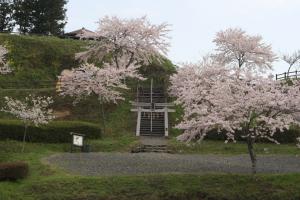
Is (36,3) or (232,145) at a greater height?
(36,3)

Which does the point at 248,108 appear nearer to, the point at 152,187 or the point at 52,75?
the point at 152,187

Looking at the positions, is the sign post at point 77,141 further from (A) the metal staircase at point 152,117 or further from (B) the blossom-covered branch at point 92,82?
(B) the blossom-covered branch at point 92,82

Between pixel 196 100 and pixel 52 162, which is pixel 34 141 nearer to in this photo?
pixel 52 162

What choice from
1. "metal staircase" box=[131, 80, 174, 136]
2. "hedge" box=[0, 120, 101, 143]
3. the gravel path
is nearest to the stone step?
the gravel path

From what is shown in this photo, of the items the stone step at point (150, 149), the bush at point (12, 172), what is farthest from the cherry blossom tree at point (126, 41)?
the bush at point (12, 172)

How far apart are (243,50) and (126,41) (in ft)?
34.1

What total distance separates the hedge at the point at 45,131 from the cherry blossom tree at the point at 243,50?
702 inches

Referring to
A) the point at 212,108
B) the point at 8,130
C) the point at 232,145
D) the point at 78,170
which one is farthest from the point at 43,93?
the point at 212,108

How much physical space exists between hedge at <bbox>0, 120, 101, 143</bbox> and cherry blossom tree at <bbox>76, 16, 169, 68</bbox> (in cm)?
1068

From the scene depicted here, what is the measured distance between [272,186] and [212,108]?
4.09 meters

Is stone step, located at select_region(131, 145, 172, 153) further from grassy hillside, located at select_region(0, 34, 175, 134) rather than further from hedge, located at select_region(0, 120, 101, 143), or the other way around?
grassy hillside, located at select_region(0, 34, 175, 134)

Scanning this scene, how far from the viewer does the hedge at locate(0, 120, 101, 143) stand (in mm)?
29203

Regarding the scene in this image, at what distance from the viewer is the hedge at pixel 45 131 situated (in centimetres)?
2920

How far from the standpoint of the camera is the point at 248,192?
18625mm
